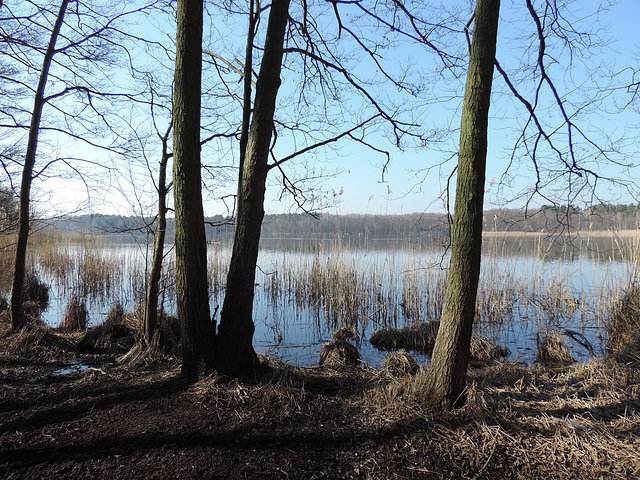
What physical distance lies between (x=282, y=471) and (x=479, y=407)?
1296 millimetres

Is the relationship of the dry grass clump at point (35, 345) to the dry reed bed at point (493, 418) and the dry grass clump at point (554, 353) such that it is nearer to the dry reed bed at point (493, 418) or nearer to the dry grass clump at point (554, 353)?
the dry reed bed at point (493, 418)


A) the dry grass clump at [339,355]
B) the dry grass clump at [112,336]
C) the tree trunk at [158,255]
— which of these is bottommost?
the dry grass clump at [339,355]

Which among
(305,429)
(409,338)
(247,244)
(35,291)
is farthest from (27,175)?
(35,291)

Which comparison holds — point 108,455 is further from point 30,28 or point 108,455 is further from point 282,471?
point 30,28

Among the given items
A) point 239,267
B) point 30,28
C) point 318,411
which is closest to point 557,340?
point 318,411

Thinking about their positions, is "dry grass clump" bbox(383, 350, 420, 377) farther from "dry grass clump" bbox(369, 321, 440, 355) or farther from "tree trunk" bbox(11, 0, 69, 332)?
"tree trunk" bbox(11, 0, 69, 332)

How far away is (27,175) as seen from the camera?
4379 mm

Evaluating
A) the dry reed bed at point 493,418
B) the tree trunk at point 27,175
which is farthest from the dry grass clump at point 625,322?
the tree trunk at point 27,175

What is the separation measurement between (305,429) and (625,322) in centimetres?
483

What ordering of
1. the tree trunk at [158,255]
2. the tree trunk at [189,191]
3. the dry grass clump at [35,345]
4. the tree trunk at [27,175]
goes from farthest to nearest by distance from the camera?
the tree trunk at [27,175] → the tree trunk at [158,255] → the dry grass clump at [35,345] → the tree trunk at [189,191]

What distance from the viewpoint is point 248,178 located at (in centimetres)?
300

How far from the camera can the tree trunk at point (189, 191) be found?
9.48 ft

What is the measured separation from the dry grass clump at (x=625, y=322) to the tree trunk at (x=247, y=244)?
4256 mm

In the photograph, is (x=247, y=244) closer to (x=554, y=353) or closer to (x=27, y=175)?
(x=27, y=175)
